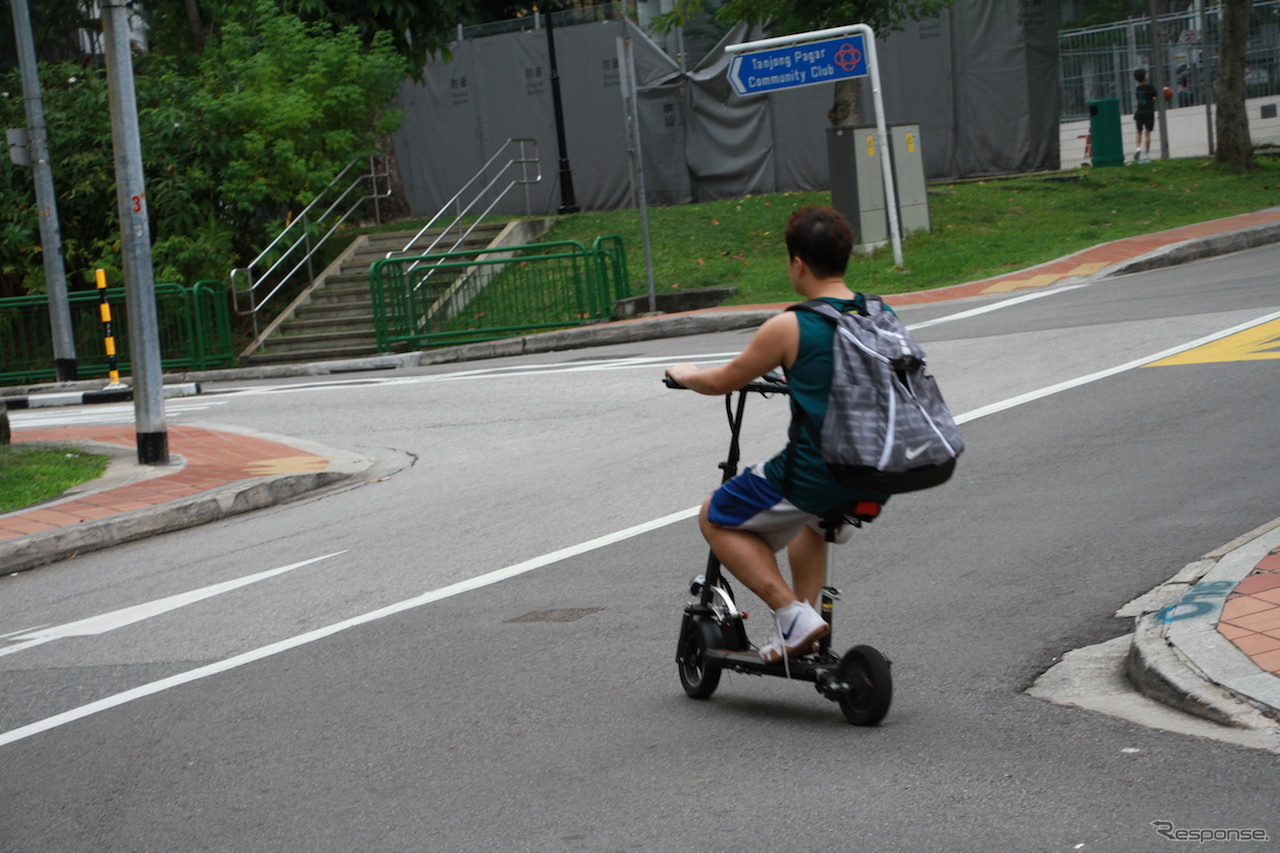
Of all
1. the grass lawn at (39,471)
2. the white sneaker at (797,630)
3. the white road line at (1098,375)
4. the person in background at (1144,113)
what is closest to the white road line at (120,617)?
the grass lawn at (39,471)

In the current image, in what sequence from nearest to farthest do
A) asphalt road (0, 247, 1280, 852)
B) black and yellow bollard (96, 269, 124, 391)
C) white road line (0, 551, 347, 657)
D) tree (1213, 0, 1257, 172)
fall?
1. asphalt road (0, 247, 1280, 852)
2. white road line (0, 551, 347, 657)
3. black and yellow bollard (96, 269, 124, 391)
4. tree (1213, 0, 1257, 172)

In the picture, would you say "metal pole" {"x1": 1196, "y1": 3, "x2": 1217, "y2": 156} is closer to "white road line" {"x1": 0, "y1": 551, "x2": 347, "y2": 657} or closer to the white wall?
the white wall

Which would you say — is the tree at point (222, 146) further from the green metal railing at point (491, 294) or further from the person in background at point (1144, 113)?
the person in background at point (1144, 113)

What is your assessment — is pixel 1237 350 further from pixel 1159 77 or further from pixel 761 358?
pixel 1159 77

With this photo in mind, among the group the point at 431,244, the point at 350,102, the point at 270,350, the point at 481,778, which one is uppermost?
the point at 350,102

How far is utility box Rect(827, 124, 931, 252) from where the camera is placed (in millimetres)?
20203

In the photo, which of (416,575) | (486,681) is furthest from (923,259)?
(486,681)

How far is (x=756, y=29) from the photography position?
28.3m

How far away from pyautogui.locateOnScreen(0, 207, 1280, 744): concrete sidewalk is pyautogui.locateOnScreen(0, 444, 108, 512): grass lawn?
17 cm

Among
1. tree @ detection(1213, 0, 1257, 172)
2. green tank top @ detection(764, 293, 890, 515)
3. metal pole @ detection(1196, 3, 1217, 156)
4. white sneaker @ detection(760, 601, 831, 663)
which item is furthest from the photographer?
metal pole @ detection(1196, 3, 1217, 156)

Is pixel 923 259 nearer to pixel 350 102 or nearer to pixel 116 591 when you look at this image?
pixel 350 102

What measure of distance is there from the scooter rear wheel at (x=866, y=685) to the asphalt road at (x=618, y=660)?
0.26 ft

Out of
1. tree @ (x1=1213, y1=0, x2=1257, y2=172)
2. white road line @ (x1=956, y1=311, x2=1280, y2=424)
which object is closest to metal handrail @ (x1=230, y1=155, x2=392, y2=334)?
tree @ (x1=1213, y1=0, x2=1257, y2=172)

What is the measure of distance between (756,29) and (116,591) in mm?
22980
